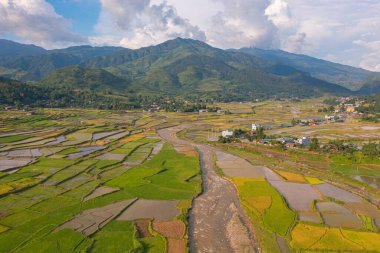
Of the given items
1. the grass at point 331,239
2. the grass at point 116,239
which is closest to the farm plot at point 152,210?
the grass at point 116,239

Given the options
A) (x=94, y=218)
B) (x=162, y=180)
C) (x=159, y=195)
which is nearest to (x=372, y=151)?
(x=162, y=180)

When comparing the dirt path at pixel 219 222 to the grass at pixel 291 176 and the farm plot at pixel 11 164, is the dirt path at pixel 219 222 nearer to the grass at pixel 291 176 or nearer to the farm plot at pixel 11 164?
the grass at pixel 291 176

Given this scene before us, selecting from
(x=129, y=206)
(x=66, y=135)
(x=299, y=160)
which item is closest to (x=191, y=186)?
(x=129, y=206)

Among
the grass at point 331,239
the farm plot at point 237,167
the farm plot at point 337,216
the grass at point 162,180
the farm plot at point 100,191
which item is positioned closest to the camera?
the grass at point 331,239

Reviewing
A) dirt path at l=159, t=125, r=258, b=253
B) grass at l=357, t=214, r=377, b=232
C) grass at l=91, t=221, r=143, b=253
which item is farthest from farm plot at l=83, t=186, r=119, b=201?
grass at l=357, t=214, r=377, b=232

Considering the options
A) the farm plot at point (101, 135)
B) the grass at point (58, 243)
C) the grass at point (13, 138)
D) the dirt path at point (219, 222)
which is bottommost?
the dirt path at point (219, 222)

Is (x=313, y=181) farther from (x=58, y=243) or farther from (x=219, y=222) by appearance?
(x=58, y=243)
